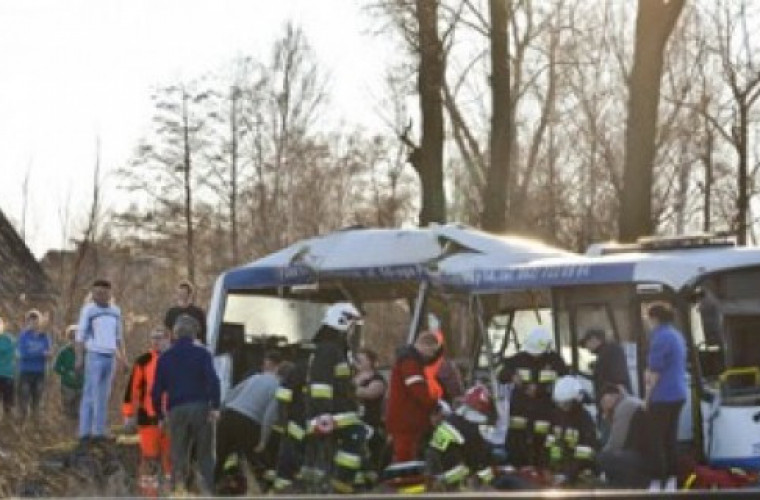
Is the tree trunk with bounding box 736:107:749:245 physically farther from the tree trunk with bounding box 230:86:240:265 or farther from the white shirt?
the white shirt

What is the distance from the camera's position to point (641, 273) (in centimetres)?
1346

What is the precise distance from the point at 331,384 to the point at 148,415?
3033 mm

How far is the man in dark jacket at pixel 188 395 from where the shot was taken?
43.8 feet

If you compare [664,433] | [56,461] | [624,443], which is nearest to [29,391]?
[56,461]

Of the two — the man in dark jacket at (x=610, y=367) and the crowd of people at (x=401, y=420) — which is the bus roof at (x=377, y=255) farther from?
the man in dark jacket at (x=610, y=367)

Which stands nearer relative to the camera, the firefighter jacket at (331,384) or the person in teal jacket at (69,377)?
the firefighter jacket at (331,384)

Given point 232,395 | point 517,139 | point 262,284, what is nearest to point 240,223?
point 517,139

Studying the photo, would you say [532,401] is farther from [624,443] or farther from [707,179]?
[707,179]

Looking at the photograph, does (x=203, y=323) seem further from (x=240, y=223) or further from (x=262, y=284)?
(x=240, y=223)

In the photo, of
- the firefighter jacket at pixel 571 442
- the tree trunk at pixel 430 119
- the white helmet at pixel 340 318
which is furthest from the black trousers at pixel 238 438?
the tree trunk at pixel 430 119

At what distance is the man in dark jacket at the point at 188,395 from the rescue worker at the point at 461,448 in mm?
2140

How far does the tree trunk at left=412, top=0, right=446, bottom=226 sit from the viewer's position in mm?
26062

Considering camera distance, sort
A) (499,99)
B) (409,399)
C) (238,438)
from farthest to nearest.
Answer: (499,99)
(238,438)
(409,399)

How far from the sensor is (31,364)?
19.5 meters
